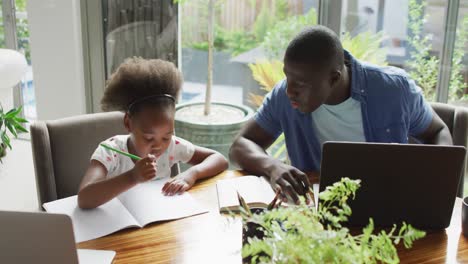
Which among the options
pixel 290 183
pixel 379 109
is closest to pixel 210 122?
pixel 379 109

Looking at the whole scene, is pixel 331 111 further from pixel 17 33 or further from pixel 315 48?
pixel 17 33

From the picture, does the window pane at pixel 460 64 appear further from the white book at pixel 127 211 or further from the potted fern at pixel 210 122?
the white book at pixel 127 211

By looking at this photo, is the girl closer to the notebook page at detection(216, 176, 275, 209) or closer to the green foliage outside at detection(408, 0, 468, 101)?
the notebook page at detection(216, 176, 275, 209)

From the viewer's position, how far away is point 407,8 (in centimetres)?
261

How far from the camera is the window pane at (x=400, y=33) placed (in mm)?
2580

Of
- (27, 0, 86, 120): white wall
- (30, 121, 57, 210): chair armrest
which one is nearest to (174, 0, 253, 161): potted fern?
(27, 0, 86, 120): white wall

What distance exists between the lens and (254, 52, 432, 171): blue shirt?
1750 mm

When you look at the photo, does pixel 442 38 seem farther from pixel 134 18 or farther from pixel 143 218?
pixel 143 218

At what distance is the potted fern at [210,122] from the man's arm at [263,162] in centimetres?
102

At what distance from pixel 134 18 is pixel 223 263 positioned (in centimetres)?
205

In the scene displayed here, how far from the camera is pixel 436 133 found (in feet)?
5.74

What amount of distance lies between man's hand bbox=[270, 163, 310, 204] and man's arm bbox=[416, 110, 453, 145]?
0.57m

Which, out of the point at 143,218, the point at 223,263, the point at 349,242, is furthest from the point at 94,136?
the point at 349,242

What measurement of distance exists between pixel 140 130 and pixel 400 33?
1.71 meters
